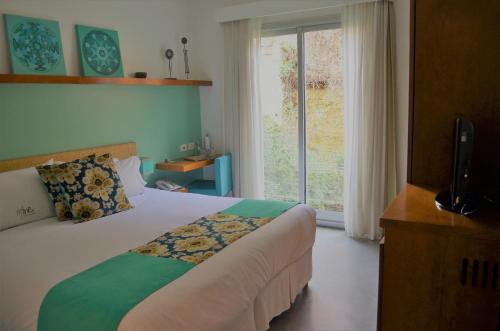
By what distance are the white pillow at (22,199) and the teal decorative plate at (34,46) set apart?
2.52 feet

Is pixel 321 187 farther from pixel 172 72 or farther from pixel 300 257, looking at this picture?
pixel 172 72

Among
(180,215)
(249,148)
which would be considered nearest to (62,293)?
(180,215)

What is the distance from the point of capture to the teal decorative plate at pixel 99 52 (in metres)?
3.20

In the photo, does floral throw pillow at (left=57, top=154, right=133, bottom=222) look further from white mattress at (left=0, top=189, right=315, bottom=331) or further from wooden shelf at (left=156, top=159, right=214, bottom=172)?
wooden shelf at (left=156, top=159, right=214, bottom=172)

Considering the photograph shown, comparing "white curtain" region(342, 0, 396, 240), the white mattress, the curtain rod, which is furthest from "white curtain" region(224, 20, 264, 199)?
the white mattress

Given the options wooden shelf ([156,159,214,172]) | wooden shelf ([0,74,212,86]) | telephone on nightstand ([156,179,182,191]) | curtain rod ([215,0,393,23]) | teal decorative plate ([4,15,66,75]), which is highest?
curtain rod ([215,0,393,23])

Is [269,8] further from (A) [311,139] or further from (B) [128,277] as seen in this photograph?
(B) [128,277]

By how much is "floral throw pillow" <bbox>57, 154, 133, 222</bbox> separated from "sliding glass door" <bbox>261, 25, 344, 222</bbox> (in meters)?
1.98

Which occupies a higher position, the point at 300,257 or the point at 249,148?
the point at 249,148

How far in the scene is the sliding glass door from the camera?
3.93 meters

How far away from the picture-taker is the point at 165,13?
13.4 feet

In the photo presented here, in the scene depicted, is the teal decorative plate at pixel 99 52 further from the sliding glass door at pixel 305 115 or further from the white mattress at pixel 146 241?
the sliding glass door at pixel 305 115

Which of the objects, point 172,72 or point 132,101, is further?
point 172,72

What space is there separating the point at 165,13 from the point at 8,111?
1.98m
